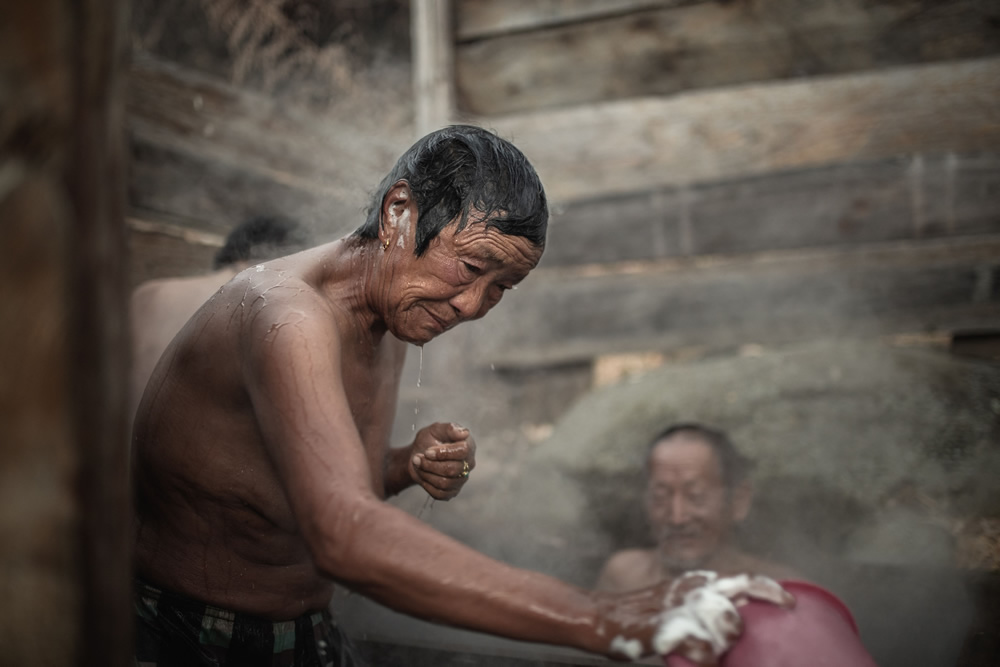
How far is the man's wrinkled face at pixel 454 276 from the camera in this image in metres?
1.66

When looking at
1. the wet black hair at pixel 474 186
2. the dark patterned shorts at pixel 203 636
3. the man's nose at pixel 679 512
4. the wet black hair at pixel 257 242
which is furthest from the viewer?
the man's nose at pixel 679 512

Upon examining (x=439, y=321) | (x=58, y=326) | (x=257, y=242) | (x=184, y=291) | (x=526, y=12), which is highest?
(x=526, y=12)

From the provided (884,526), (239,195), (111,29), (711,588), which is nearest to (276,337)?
(111,29)

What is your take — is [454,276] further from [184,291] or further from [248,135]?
[248,135]

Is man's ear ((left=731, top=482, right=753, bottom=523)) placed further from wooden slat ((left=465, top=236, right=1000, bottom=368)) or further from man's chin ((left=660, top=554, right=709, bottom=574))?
wooden slat ((left=465, top=236, right=1000, bottom=368))

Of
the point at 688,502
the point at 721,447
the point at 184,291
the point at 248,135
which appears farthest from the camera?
the point at 248,135

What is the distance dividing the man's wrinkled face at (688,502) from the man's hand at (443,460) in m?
1.79

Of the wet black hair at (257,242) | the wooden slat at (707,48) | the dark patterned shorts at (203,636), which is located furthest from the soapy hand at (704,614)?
the wooden slat at (707,48)

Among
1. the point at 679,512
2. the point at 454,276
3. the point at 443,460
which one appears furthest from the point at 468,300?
the point at 679,512

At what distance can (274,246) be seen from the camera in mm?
3375

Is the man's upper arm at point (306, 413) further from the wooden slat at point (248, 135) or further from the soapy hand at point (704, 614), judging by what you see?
the wooden slat at point (248, 135)

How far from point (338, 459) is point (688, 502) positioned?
2.49 m

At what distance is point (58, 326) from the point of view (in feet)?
3.08

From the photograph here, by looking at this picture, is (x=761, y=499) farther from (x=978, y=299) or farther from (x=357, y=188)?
(x=357, y=188)
